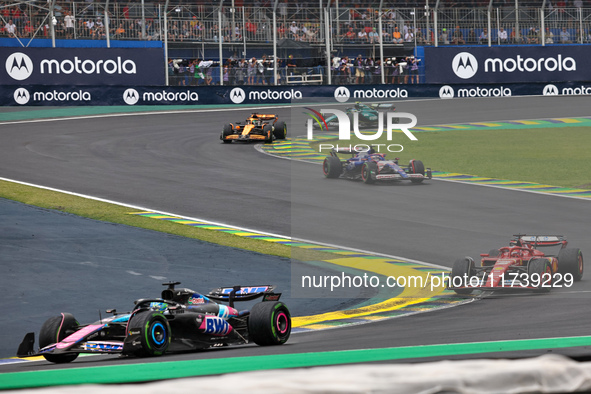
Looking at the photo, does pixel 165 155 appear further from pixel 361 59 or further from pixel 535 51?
pixel 535 51

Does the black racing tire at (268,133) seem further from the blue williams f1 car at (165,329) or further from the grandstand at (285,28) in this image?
the blue williams f1 car at (165,329)

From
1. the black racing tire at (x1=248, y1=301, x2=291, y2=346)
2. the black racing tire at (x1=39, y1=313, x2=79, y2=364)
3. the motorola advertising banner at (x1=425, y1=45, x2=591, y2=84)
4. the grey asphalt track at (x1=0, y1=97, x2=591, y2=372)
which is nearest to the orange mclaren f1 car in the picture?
the grey asphalt track at (x1=0, y1=97, x2=591, y2=372)

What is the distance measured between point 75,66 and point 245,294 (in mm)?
21270

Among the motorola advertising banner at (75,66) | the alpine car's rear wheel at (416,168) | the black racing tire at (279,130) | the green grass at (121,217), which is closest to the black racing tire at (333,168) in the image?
the alpine car's rear wheel at (416,168)

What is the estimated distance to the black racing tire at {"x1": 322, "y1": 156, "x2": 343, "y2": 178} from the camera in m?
22.1

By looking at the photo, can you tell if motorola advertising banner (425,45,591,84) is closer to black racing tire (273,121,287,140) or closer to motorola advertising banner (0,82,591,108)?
motorola advertising banner (0,82,591,108)

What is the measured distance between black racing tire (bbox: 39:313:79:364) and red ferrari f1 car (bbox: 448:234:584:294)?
5.96 meters

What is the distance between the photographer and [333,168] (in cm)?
2214

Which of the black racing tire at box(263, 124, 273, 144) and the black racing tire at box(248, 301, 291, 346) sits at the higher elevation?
the black racing tire at box(263, 124, 273, 144)

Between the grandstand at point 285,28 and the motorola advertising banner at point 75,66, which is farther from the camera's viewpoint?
the grandstand at point 285,28

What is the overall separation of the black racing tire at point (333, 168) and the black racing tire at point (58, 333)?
44.3 ft

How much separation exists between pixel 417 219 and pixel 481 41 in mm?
17106

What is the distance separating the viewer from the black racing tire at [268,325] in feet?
30.4

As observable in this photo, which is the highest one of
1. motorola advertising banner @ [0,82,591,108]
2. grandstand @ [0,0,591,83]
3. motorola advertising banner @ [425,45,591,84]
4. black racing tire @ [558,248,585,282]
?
grandstand @ [0,0,591,83]
